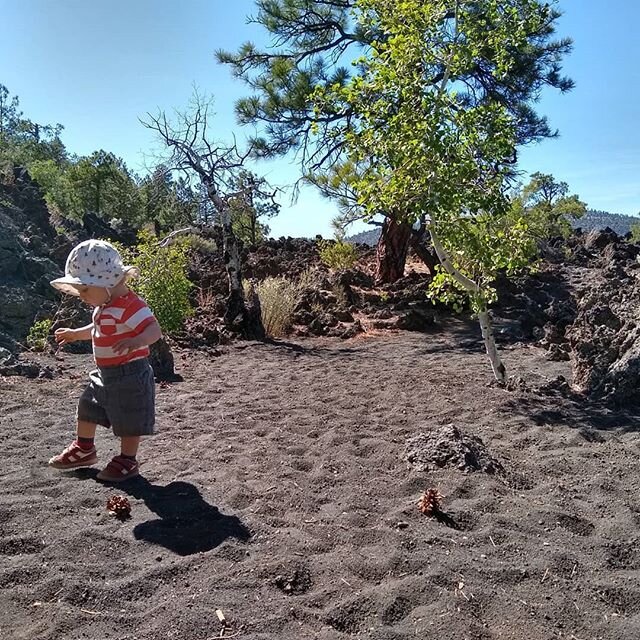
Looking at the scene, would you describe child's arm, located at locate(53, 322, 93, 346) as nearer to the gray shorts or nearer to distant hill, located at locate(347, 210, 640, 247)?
the gray shorts

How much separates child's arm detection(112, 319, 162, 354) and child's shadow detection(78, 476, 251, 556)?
0.79m

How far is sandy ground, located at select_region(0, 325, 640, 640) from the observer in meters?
2.39

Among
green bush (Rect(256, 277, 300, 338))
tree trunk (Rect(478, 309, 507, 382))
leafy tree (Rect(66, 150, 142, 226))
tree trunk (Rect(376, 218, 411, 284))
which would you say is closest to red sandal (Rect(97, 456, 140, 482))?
tree trunk (Rect(478, 309, 507, 382))

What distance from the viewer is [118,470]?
3686 millimetres

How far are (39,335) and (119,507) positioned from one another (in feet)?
18.1

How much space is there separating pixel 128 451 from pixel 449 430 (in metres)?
1.95

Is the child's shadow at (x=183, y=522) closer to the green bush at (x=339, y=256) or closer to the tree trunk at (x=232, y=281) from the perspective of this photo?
the tree trunk at (x=232, y=281)

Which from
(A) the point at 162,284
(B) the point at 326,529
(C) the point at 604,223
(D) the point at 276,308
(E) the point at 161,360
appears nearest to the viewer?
(B) the point at 326,529

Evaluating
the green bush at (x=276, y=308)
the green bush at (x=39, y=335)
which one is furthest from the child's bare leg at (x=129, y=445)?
the green bush at (x=276, y=308)

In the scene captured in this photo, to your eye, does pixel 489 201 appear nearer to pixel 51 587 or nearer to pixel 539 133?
pixel 51 587

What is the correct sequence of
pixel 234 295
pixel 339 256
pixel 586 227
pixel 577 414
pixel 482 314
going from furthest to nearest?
pixel 586 227 < pixel 339 256 < pixel 234 295 < pixel 482 314 < pixel 577 414

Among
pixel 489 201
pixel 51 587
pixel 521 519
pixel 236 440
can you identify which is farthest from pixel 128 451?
pixel 489 201

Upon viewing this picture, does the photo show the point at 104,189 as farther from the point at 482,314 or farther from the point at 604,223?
the point at 604,223

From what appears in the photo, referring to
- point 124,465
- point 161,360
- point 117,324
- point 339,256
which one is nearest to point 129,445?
point 124,465
